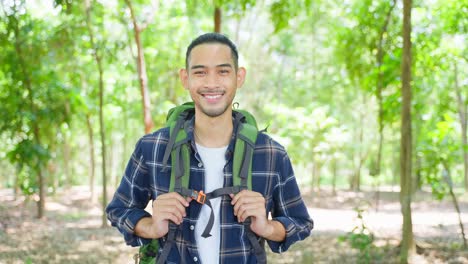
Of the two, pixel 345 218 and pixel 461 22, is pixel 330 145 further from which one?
pixel 461 22

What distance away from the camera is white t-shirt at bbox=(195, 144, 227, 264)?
81.1 inches

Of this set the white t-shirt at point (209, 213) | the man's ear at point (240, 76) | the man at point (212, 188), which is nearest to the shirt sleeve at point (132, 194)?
the man at point (212, 188)

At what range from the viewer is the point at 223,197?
2.06 metres

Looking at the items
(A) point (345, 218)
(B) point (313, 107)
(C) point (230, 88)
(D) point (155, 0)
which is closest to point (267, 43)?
(B) point (313, 107)

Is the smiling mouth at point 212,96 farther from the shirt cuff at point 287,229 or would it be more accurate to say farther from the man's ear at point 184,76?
the shirt cuff at point 287,229

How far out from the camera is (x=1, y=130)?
13.0 m

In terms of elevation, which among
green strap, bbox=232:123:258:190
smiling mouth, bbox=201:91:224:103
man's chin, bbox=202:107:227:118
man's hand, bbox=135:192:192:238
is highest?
smiling mouth, bbox=201:91:224:103

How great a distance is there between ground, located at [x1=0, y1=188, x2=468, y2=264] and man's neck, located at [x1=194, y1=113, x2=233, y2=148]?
413 centimetres

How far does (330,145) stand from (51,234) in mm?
12547

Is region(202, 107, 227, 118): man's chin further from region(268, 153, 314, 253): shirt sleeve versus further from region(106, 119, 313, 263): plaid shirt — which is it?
region(268, 153, 314, 253): shirt sleeve

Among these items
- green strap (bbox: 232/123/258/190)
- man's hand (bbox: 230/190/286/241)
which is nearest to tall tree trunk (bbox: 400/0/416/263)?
green strap (bbox: 232/123/258/190)

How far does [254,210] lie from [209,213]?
24cm

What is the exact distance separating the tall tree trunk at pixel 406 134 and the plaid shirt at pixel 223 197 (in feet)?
17.4

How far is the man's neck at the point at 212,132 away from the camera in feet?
7.20
